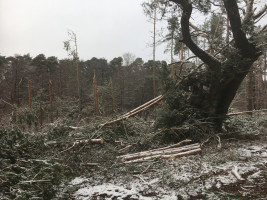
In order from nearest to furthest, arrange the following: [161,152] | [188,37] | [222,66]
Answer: [161,152] → [188,37] → [222,66]

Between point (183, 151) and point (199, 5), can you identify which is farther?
point (199, 5)

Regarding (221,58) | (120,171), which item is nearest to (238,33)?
(221,58)

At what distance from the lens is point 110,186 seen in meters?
3.79

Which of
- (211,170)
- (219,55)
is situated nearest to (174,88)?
(219,55)

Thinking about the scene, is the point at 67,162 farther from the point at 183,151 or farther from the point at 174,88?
the point at 174,88

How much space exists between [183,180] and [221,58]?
5.00m

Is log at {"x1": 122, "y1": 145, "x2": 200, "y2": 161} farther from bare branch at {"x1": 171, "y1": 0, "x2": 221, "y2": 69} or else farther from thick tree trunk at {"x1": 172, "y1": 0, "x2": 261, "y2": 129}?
bare branch at {"x1": 171, "y1": 0, "x2": 221, "y2": 69}

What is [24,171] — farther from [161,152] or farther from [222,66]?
[222,66]

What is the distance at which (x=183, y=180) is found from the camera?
12.6ft

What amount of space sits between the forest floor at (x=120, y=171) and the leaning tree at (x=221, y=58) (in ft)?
4.73

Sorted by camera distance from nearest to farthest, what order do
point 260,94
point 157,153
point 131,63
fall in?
point 157,153
point 260,94
point 131,63

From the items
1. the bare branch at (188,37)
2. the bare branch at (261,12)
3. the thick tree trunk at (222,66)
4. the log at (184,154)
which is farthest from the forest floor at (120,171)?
the bare branch at (261,12)

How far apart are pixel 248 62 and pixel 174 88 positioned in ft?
8.23

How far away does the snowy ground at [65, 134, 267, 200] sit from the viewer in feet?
11.1
